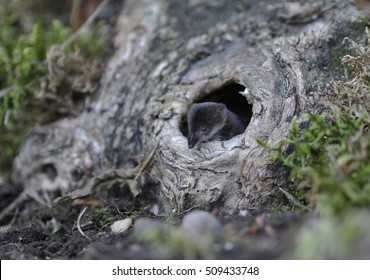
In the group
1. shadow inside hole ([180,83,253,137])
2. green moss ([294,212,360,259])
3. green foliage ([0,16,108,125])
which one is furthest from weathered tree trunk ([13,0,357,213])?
green moss ([294,212,360,259])

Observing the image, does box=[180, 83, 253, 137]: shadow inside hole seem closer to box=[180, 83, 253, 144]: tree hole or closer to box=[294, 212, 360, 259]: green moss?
box=[180, 83, 253, 144]: tree hole

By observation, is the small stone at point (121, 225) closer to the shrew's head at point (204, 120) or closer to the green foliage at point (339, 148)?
the shrew's head at point (204, 120)

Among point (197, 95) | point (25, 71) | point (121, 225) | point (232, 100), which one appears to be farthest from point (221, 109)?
point (25, 71)

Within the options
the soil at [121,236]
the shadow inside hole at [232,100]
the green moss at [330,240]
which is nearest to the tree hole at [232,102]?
the shadow inside hole at [232,100]

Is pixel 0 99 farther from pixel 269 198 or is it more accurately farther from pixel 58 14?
pixel 269 198

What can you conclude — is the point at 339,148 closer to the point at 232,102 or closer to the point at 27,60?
the point at 232,102
